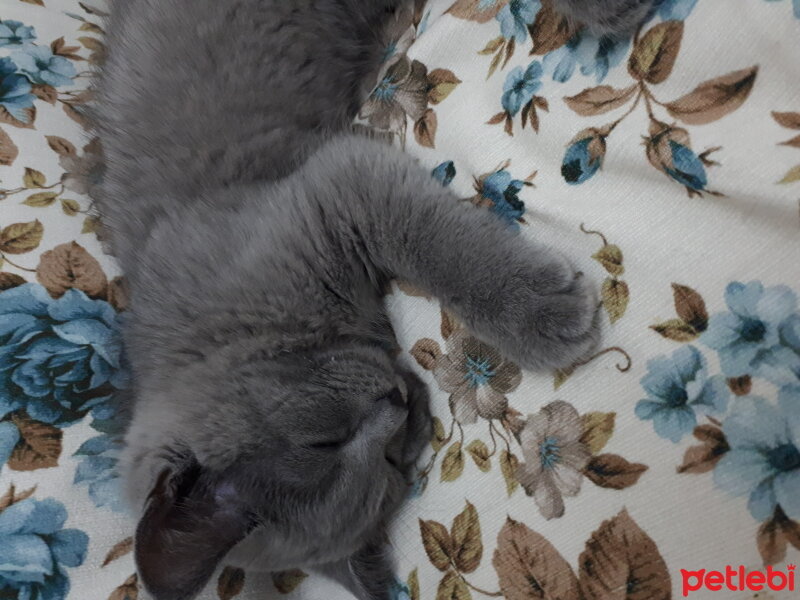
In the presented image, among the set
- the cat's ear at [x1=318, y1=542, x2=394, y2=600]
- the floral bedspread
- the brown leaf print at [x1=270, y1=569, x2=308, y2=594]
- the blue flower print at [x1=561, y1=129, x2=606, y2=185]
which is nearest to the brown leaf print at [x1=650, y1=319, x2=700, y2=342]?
the floral bedspread

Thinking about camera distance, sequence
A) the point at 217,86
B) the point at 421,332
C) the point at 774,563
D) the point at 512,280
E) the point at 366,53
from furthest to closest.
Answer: the point at 366,53
the point at 217,86
the point at 421,332
the point at 512,280
the point at 774,563

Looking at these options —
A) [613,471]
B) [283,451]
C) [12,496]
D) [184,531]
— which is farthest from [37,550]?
[613,471]

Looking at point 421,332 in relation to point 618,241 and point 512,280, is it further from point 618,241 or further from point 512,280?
point 618,241

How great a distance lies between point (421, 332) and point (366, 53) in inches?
23.6

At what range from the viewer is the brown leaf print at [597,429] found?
70 centimetres

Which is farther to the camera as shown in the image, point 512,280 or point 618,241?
point 512,280

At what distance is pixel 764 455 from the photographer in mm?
598

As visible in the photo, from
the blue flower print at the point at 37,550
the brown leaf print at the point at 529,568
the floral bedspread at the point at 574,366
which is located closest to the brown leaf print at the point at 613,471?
the floral bedspread at the point at 574,366

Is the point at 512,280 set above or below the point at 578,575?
above

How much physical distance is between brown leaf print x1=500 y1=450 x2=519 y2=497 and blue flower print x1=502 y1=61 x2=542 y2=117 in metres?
0.45

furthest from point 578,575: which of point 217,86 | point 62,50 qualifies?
point 62,50

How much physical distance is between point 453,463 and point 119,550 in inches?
20.7

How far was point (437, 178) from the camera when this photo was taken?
0.96 metres

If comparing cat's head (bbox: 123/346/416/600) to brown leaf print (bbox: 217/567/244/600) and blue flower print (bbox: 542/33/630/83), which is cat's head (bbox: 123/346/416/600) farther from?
blue flower print (bbox: 542/33/630/83)
